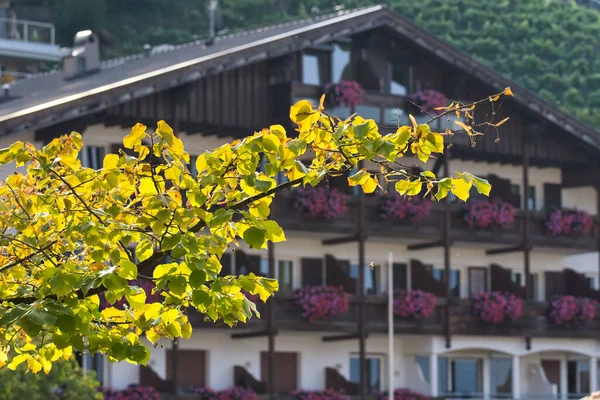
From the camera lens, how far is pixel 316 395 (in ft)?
123

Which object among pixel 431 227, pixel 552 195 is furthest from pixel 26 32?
pixel 431 227

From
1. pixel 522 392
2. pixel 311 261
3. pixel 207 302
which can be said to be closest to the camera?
pixel 207 302

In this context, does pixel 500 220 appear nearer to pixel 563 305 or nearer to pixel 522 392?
pixel 563 305

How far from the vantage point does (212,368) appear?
124 feet

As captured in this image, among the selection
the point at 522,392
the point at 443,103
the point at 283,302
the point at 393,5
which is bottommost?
the point at 522,392

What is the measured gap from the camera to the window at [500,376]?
140 ft

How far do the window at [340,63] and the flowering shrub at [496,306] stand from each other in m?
6.32

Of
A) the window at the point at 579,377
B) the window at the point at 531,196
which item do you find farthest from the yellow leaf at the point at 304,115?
the window at the point at 579,377

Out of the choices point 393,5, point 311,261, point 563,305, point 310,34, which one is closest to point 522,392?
point 563,305

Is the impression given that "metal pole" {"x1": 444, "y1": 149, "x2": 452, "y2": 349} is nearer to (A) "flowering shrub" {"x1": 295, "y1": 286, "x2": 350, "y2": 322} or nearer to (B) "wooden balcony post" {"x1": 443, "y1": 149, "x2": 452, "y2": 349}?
(B) "wooden balcony post" {"x1": 443, "y1": 149, "x2": 452, "y2": 349}

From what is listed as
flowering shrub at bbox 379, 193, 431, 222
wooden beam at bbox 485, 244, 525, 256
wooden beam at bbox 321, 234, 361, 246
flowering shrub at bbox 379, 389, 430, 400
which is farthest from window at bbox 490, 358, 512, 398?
wooden beam at bbox 321, 234, 361, 246

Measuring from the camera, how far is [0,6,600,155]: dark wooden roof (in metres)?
33.7

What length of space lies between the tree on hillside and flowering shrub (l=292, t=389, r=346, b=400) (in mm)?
26982

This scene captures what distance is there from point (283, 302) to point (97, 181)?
87.8 feet
